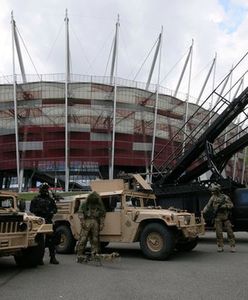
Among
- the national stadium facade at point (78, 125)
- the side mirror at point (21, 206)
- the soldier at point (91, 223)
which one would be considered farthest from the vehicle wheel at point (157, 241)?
the national stadium facade at point (78, 125)

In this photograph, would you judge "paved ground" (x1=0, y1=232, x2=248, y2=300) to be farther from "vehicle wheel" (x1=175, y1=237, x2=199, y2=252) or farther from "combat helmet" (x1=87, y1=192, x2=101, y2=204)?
"combat helmet" (x1=87, y1=192, x2=101, y2=204)

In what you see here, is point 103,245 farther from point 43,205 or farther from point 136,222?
point 43,205

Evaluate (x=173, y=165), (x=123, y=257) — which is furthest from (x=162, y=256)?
(x=173, y=165)

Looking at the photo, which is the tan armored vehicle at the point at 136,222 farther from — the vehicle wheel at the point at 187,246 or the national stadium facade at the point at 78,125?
the national stadium facade at the point at 78,125

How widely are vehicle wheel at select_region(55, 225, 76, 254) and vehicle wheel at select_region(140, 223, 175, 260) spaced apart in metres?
2.30

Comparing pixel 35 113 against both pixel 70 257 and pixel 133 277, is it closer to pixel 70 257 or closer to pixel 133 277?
pixel 70 257

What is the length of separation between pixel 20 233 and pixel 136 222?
3.42 m

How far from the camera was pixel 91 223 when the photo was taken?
35.9ft

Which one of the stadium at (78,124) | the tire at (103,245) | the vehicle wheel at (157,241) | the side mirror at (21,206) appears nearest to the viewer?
the side mirror at (21,206)

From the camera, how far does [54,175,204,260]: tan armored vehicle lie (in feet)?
36.8

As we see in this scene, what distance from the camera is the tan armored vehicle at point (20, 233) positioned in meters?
8.92

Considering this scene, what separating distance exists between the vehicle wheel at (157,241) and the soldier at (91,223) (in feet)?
3.87

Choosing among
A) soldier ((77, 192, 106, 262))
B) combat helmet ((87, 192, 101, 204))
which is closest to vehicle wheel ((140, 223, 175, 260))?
soldier ((77, 192, 106, 262))

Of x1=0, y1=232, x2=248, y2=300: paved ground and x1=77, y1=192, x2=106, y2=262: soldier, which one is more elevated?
x1=77, y1=192, x2=106, y2=262: soldier
